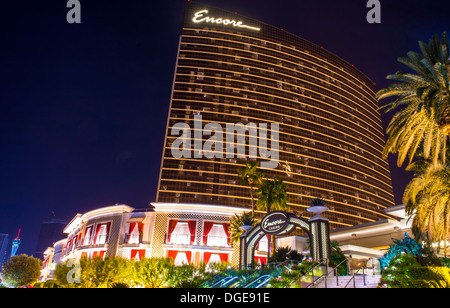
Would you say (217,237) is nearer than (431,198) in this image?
No

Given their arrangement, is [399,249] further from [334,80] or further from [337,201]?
[334,80]

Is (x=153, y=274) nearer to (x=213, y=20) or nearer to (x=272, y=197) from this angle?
(x=272, y=197)

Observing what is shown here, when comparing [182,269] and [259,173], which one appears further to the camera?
[259,173]

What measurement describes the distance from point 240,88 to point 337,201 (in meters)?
53.2

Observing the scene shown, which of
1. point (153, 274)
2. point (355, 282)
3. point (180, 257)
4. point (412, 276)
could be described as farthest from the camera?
point (180, 257)

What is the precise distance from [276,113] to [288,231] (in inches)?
3552

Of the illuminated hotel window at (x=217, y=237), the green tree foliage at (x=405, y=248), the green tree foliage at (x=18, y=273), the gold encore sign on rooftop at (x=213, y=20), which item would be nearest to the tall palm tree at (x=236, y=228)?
the illuminated hotel window at (x=217, y=237)

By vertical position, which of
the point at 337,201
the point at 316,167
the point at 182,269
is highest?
the point at 316,167

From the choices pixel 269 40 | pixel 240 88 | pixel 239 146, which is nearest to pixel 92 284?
pixel 239 146

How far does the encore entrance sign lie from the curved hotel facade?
64.8 m

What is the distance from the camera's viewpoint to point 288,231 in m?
25.3

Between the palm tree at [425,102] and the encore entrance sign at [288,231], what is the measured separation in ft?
23.8

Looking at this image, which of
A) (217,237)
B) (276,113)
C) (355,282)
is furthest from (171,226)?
(276,113)

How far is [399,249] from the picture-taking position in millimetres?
21312
